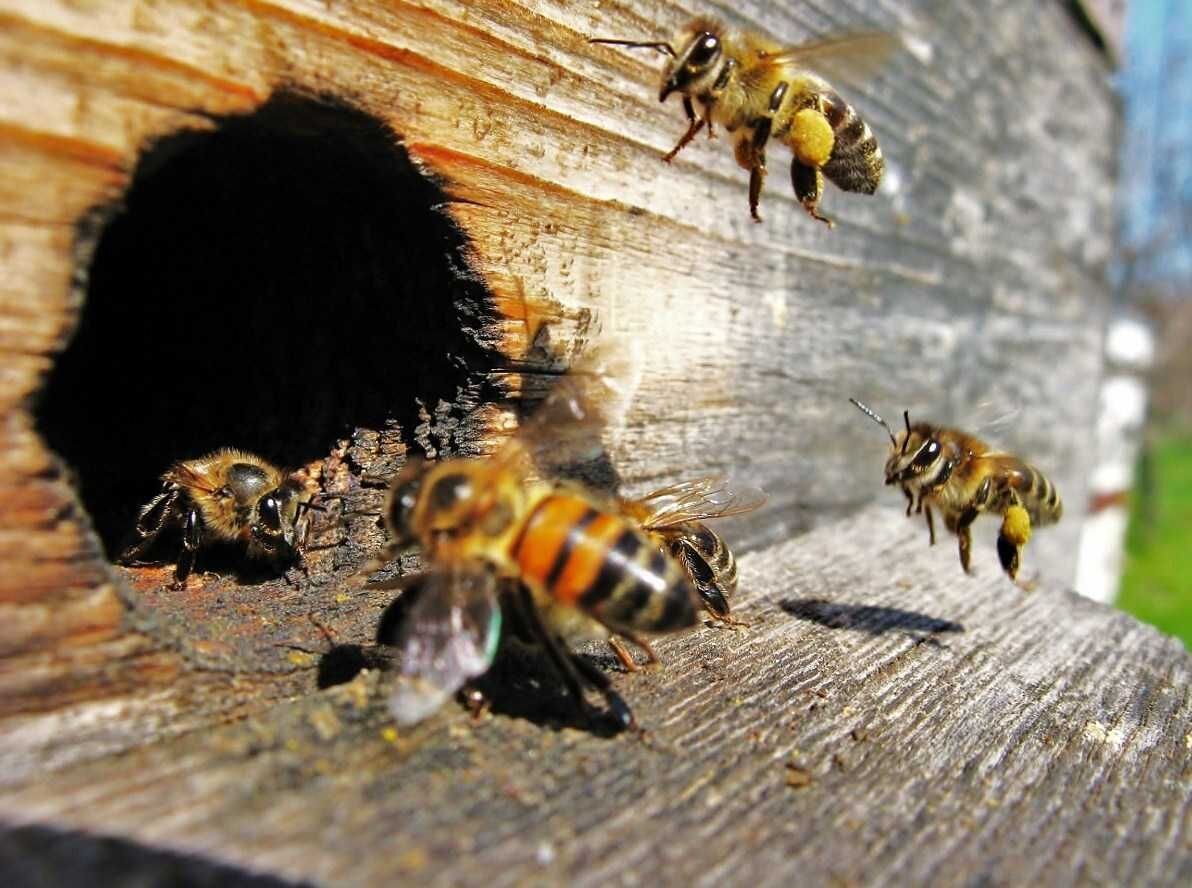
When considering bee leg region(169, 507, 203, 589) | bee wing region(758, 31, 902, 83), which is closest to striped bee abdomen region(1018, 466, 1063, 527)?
bee wing region(758, 31, 902, 83)

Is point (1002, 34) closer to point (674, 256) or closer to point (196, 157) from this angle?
point (674, 256)

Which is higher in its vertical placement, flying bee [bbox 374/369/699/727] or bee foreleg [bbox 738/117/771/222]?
bee foreleg [bbox 738/117/771/222]

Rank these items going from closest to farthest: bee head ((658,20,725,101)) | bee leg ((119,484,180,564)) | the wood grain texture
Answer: the wood grain texture, bee head ((658,20,725,101)), bee leg ((119,484,180,564))

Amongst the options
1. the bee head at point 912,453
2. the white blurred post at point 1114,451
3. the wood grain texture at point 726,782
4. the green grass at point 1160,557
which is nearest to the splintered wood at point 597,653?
the wood grain texture at point 726,782

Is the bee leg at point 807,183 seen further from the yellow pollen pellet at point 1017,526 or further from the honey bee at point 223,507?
the honey bee at point 223,507

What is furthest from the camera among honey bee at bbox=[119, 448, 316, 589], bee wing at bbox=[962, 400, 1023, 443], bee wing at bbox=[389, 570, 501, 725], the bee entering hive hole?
bee wing at bbox=[962, 400, 1023, 443]

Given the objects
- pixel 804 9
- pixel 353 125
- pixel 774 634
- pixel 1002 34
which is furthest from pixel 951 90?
pixel 353 125

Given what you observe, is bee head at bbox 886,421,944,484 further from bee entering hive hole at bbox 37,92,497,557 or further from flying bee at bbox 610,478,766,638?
bee entering hive hole at bbox 37,92,497,557
